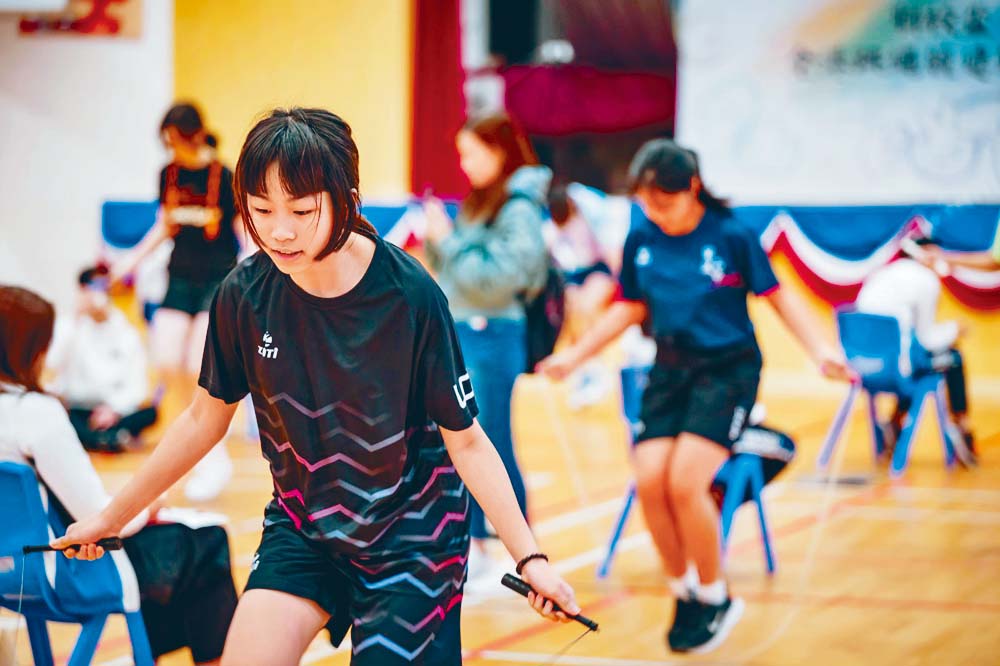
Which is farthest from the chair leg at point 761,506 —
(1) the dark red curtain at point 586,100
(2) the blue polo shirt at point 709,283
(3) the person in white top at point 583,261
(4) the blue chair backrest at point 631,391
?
(1) the dark red curtain at point 586,100

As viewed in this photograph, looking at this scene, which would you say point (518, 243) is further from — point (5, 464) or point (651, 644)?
point (5, 464)

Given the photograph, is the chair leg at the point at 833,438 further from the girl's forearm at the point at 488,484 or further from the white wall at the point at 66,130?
the white wall at the point at 66,130

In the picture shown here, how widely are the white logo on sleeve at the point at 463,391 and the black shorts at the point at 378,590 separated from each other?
0.94ft

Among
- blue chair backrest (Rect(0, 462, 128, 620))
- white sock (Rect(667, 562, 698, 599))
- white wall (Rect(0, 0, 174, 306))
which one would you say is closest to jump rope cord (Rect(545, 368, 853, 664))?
white sock (Rect(667, 562, 698, 599))

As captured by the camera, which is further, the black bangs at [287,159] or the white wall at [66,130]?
the white wall at [66,130]

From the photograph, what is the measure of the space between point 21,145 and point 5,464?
8618 mm

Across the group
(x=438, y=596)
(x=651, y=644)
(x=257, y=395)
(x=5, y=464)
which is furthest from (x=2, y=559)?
(x=651, y=644)

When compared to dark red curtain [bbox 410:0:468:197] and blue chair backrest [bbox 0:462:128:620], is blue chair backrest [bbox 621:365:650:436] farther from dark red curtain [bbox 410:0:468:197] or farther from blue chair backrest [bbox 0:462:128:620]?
dark red curtain [bbox 410:0:468:197]

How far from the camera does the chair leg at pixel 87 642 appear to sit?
292cm

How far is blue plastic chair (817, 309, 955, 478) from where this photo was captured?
22.5 ft

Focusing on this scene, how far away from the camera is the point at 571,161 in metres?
11.5

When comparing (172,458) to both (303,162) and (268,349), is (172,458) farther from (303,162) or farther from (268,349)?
(303,162)

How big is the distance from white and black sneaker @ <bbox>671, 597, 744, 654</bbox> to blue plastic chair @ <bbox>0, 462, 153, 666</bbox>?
1.85m

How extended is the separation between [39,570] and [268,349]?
92 centimetres
